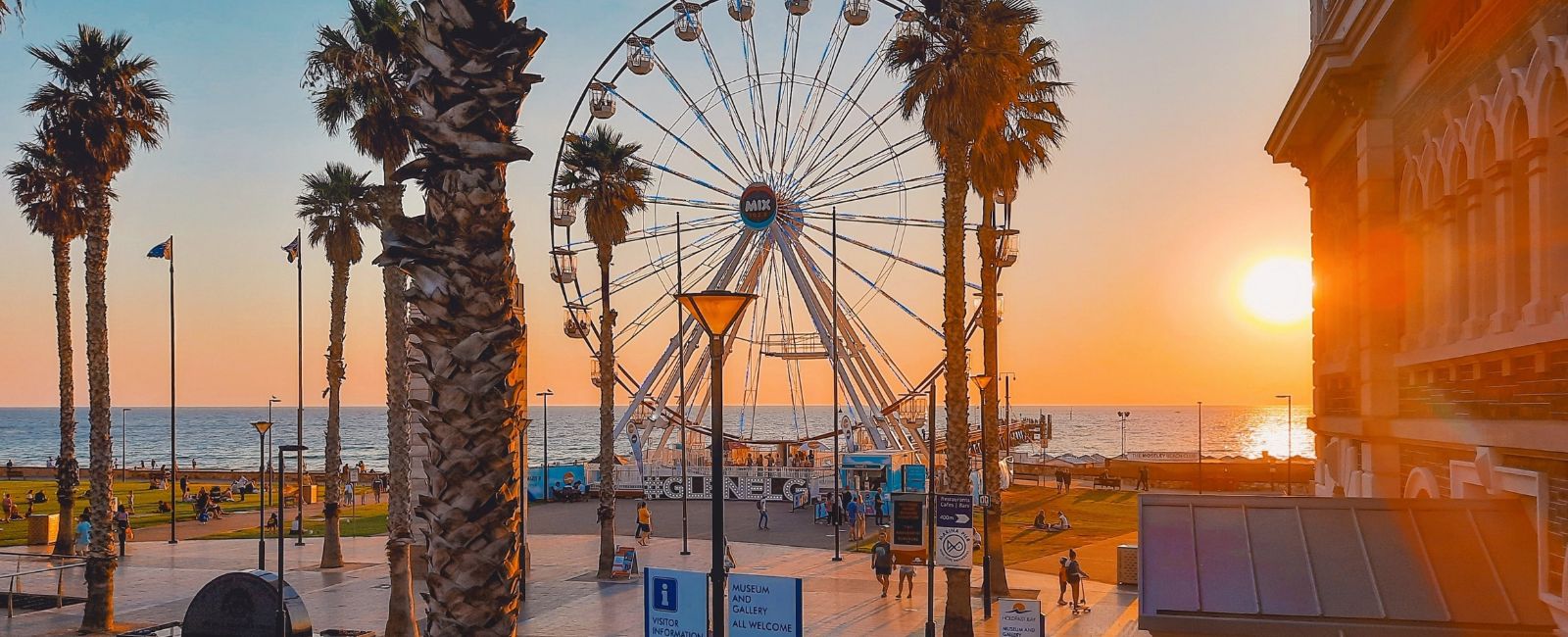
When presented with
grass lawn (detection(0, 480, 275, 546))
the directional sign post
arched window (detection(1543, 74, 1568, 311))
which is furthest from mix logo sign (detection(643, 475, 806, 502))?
arched window (detection(1543, 74, 1568, 311))

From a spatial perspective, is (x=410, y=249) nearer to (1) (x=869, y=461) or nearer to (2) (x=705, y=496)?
(1) (x=869, y=461)

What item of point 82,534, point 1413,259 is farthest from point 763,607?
point 82,534

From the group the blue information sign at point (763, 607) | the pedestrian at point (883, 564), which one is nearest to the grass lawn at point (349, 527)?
the pedestrian at point (883, 564)

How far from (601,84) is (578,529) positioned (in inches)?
602

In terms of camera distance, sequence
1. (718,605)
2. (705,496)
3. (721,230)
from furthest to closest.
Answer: (705,496), (721,230), (718,605)

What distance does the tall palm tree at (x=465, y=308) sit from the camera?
22.4 feet

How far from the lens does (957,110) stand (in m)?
22.5

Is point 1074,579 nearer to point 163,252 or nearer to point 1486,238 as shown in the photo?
point 1486,238

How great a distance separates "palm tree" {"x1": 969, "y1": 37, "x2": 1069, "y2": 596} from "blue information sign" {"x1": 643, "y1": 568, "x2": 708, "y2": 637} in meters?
9.25

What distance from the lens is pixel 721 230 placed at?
4703 cm

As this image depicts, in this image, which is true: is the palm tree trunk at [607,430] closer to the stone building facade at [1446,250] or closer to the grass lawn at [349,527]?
the grass lawn at [349,527]

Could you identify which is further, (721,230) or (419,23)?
(721,230)

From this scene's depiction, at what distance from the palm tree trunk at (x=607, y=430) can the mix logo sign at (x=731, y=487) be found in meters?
18.9

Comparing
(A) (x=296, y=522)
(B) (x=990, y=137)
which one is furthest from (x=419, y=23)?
(A) (x=296, y=522)
